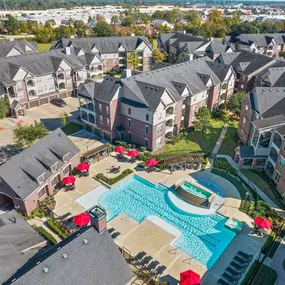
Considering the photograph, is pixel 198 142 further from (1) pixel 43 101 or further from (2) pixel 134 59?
(2) pixel 134 59

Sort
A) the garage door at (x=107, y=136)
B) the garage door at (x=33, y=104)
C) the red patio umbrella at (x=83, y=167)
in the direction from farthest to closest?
the garage door at (x=33, y=104) < the garage door at (x=107, y=136) < the red patio umbrella at (x=83, y=167)

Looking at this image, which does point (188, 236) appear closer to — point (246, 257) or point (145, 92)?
point (246, 257)

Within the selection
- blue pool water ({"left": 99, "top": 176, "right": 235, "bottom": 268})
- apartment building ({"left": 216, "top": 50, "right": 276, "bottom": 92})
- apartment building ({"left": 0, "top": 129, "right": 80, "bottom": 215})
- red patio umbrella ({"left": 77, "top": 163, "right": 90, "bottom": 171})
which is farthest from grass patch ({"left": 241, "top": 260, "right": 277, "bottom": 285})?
apartment building ({"left": 216, "top": 50, "right": 276, "bottom": 92})

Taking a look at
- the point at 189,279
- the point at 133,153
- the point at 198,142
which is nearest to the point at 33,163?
the point at 133,153

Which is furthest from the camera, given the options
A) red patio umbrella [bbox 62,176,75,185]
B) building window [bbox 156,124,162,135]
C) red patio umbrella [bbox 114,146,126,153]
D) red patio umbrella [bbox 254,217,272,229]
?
building window [bbox 156,124,162,135]

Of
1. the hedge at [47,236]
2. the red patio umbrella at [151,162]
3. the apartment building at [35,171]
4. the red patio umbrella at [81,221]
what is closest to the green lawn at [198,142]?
the red patio umbrella at [151,162]

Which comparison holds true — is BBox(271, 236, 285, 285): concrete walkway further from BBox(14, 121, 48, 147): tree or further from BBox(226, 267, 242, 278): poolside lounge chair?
BBox(14, 121, 48, 147): tree

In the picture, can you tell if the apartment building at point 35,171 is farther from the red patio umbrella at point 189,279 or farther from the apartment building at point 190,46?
the apartment building at point 190,46
